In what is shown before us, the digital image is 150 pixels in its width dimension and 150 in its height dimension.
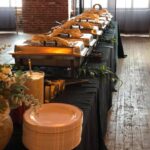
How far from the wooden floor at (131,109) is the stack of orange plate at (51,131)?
1.03ft

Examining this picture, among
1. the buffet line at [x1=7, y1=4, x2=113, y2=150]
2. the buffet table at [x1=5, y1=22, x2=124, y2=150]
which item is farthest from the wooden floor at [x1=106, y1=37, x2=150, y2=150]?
the buffet line at [x1=7, y1=4, x2=113, y2=150]

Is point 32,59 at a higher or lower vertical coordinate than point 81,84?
higher

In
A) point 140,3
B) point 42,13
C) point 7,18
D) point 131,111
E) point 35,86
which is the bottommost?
point 131,111

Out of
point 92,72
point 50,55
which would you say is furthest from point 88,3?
point 50,55

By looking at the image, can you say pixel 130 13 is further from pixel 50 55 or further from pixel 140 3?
pixel 50 55

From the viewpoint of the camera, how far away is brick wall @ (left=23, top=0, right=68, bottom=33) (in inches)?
274

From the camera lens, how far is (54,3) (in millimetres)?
6984

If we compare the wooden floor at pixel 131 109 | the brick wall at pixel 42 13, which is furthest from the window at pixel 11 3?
the wooden floor at pixel 131 109

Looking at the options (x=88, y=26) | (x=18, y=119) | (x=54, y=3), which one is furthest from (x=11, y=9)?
(x=18, y=119)

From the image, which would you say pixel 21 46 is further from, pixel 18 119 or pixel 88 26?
pixel 88 26

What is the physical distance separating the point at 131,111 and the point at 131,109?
0.17ft

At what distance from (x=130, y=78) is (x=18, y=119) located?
3.03 metres

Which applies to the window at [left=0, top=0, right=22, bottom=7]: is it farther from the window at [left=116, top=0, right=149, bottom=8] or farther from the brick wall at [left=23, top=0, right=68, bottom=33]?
the window at [left=116, top=0, right=149, bottom=8]

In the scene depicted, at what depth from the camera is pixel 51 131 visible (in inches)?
32.4
